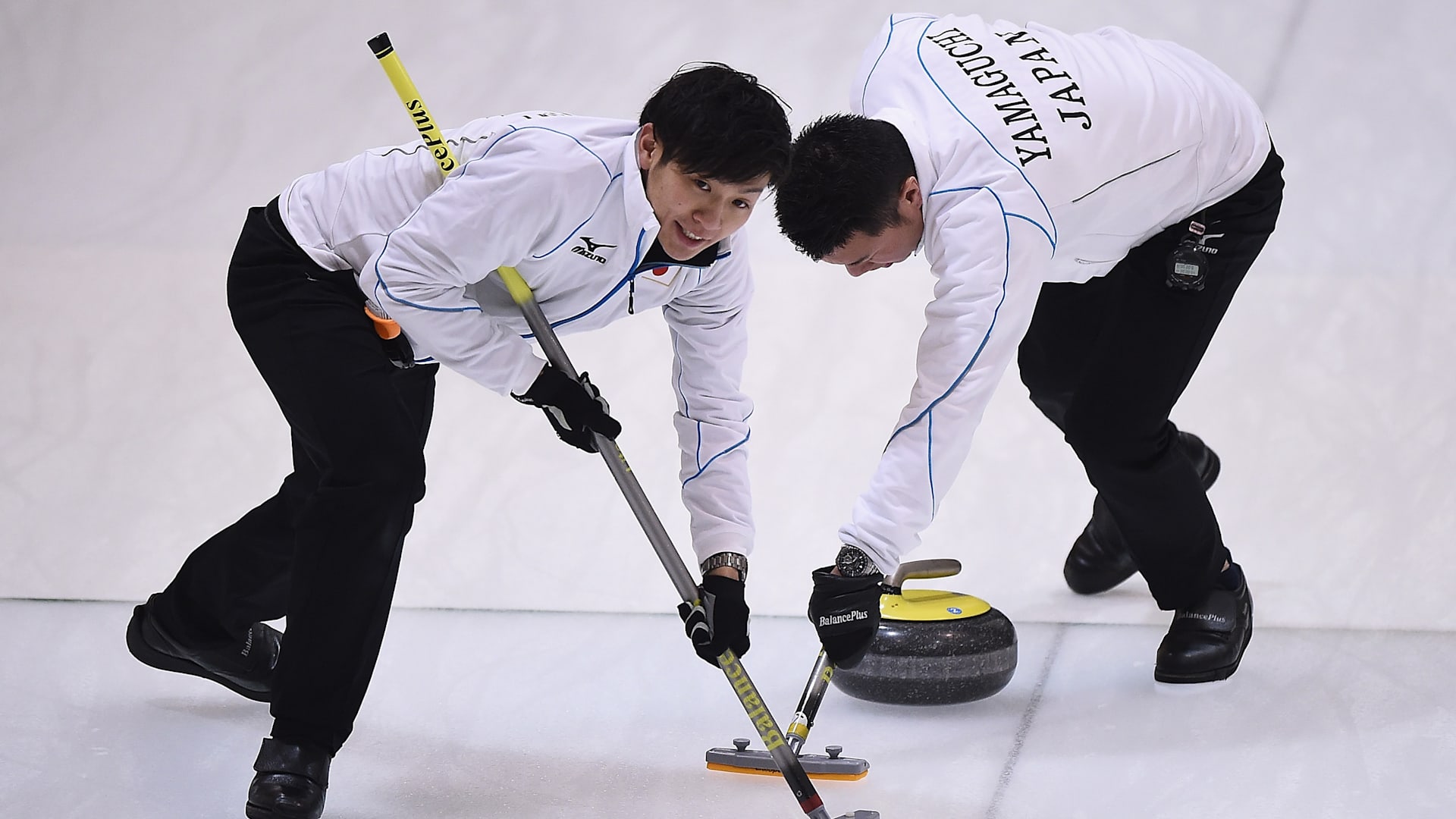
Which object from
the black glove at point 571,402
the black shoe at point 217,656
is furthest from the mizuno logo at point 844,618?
the black shoe at point 217,656

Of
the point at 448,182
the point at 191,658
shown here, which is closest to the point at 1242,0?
the point at 448,182

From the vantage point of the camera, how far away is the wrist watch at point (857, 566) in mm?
1708

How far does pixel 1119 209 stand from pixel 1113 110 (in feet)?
0.46

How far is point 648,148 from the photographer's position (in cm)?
163

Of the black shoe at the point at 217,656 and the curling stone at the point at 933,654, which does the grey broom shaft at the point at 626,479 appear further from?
the black shoe at the point at 217,656

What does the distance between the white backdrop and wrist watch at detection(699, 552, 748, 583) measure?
2.82 feet

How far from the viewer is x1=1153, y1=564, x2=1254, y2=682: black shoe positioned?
217cm

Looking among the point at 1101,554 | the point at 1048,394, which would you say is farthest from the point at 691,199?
the point at 1101,554

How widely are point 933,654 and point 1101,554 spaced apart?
753mm

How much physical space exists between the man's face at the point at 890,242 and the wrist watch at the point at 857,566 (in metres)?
0.36

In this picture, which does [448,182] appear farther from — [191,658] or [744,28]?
[744,28]

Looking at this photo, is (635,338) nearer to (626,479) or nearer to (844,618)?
(626,479)

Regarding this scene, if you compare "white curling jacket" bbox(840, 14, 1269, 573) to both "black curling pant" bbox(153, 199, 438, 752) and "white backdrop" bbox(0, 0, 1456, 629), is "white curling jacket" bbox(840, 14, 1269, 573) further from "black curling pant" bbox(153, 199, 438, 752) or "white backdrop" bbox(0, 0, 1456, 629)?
"white backdrop" bbox(0, 0, 1456, 629)

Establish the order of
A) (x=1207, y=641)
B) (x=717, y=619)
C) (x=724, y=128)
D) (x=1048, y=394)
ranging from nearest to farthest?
1. (x=724, y=128)
2. (x=717, y=619)
3. (x=1207, y=641)
4. (x=1048, y=394)
